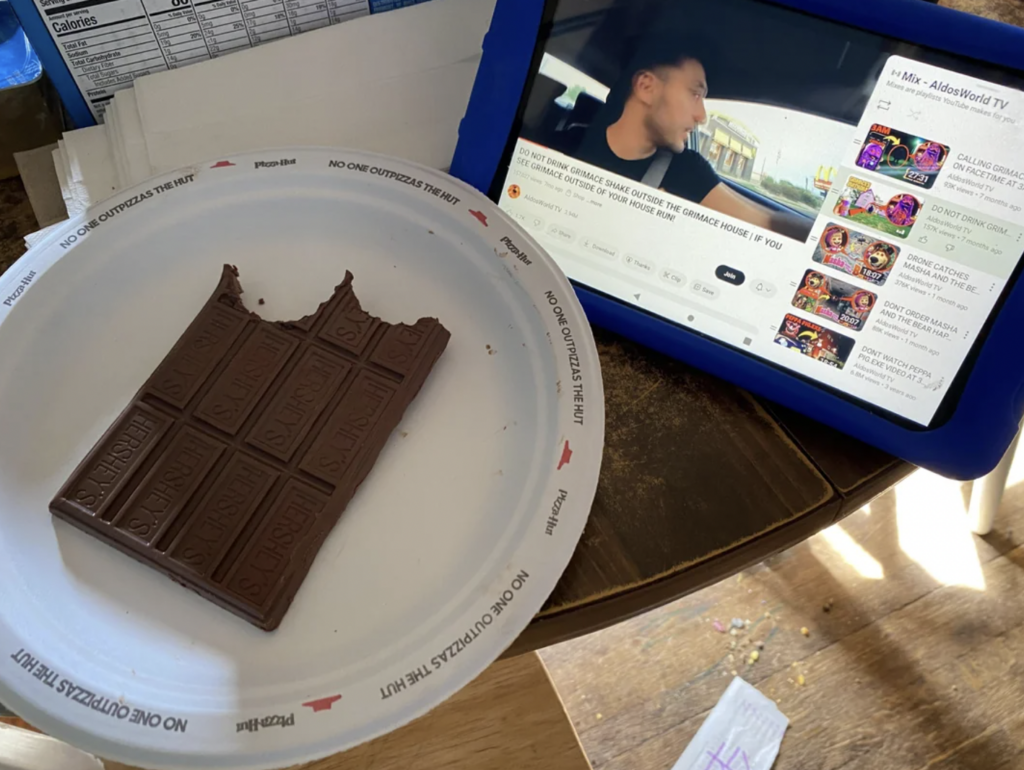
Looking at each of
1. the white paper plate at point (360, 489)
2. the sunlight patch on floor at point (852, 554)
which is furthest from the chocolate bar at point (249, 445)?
the sunlight patch on floor at point (852, 554)

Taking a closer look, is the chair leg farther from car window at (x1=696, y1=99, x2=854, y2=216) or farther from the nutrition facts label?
the nutrition facts label

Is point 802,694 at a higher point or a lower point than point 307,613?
lower

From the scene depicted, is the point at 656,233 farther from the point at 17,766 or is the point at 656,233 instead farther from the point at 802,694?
the point at 802,694

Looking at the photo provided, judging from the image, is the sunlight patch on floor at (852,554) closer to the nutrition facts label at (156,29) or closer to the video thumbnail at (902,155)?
the video thumbnail at (902,155)

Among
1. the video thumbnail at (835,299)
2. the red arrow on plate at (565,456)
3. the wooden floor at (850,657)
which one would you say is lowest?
the wooden floor at (850,657)

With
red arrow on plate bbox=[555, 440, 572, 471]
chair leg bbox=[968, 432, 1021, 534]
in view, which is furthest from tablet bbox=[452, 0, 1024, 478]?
chair leg bbox=[968, 432, 1021, 534]

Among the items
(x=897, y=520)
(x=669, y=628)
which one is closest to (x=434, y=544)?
(x=669, y=628)

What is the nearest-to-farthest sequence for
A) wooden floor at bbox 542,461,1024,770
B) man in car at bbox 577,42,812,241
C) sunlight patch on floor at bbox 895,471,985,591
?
man in car at bbox 577,42,812,241
wooden floor at bbox 542,461,1024,770
sunlight patch on floor at bbox 895,471,985,591
